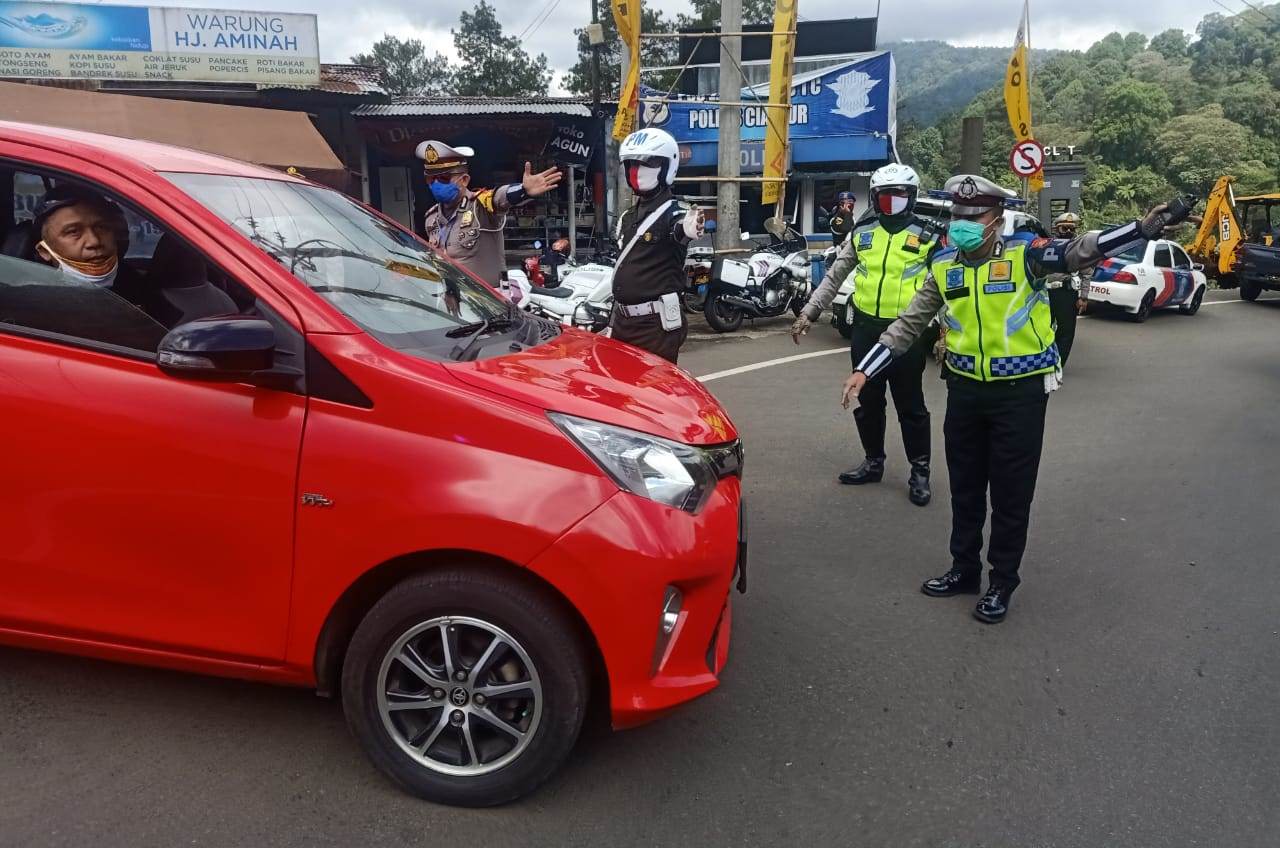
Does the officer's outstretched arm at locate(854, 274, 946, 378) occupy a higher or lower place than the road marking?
higher

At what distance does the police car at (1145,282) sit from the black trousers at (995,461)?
468 inches

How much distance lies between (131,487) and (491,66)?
4707cm

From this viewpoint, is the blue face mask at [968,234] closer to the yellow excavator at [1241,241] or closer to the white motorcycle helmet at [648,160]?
the white motorcycle helmet at [648,160]

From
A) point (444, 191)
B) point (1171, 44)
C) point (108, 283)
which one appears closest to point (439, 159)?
point (444, 191)

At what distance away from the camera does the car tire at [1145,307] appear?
569 inches

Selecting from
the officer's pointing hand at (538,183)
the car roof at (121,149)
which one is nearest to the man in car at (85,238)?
the car roof at (121,149)

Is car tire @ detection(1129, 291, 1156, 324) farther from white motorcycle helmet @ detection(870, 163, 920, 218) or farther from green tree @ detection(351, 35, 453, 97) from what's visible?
green tree @ detection(351, 35, 453, 97)

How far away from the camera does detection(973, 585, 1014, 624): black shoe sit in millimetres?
3898

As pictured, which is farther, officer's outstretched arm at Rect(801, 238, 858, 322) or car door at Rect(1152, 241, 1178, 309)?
car door at Rect(1152, 241, 1178, 309)

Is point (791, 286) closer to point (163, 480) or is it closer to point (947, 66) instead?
point (163, 480)

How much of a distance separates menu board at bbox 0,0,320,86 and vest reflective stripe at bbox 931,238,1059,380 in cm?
1506

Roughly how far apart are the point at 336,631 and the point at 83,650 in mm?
795

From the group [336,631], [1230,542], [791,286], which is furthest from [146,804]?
[791,286]

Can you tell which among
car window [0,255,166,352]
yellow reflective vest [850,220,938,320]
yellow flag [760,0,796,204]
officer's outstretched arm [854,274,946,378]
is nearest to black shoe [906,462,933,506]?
yellow reflective vest [850,220,938,320]
